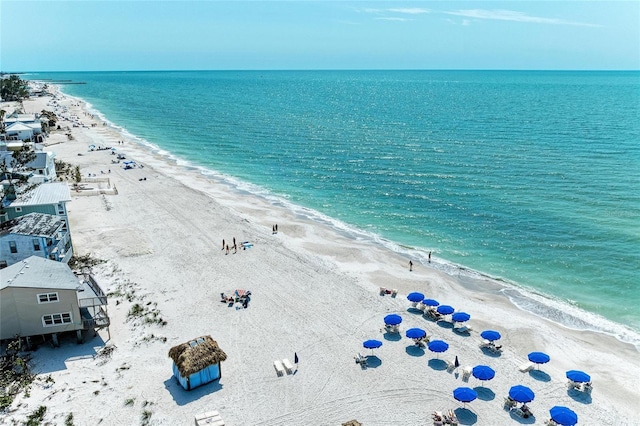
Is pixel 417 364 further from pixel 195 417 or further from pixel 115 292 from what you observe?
pixel 115 292

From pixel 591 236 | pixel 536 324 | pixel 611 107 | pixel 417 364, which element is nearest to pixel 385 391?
pixel 417 364

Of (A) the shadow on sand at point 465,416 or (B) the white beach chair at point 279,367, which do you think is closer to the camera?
(A) the shadow on sand at point 465,416

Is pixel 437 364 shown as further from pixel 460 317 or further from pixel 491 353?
pixel 460 317

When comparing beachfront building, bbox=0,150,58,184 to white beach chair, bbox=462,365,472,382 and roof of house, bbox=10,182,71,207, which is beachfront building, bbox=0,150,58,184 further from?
white beach chair, bbox=462,365,472,382

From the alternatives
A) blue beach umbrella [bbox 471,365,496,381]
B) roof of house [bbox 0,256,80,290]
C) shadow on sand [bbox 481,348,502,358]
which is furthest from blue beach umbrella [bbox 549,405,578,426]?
roof of house [bbox 0,256,80,290]

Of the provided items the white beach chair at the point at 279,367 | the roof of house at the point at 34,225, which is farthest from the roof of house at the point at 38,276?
the white beach chair at the point at 279,367

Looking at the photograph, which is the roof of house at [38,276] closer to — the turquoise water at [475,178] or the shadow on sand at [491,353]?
the shadow on sand at [491,353]

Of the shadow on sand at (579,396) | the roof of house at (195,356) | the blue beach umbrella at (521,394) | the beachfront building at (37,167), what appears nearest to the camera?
the blue beach umbrella at (521,394)
